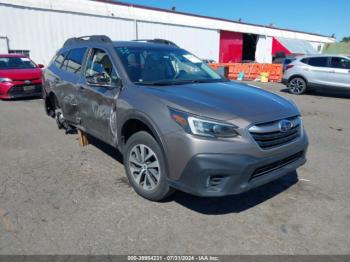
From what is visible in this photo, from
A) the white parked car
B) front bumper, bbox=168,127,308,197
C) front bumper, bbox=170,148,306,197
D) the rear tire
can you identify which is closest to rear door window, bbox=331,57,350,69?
the white parked car

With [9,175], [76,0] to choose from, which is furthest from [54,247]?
[76,0]

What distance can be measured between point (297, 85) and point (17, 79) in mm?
10760

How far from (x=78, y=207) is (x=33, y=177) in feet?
3.98

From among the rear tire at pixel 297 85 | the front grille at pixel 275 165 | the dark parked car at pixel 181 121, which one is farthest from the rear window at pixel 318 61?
the front grille at pixel 275 165

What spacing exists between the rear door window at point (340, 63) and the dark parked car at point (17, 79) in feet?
36.2

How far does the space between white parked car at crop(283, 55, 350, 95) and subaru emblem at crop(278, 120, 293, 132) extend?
33.9 feet

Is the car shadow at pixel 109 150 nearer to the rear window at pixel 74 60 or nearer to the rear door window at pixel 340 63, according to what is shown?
the rear window at pixel 74 60

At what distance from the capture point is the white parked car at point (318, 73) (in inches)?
485

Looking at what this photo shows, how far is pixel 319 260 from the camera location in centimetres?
272

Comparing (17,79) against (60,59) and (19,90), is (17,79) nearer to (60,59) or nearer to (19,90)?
(19,90)

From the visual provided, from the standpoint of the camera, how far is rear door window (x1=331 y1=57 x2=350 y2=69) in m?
12.4

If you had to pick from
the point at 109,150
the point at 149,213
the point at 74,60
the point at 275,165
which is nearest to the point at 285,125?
the point at 275,165

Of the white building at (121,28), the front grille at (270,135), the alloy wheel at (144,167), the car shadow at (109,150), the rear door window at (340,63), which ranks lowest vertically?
the car shadow at (109,150)

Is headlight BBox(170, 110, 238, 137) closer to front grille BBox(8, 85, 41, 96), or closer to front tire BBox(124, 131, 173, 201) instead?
front tire BBox(124, 131, 173, 201)
